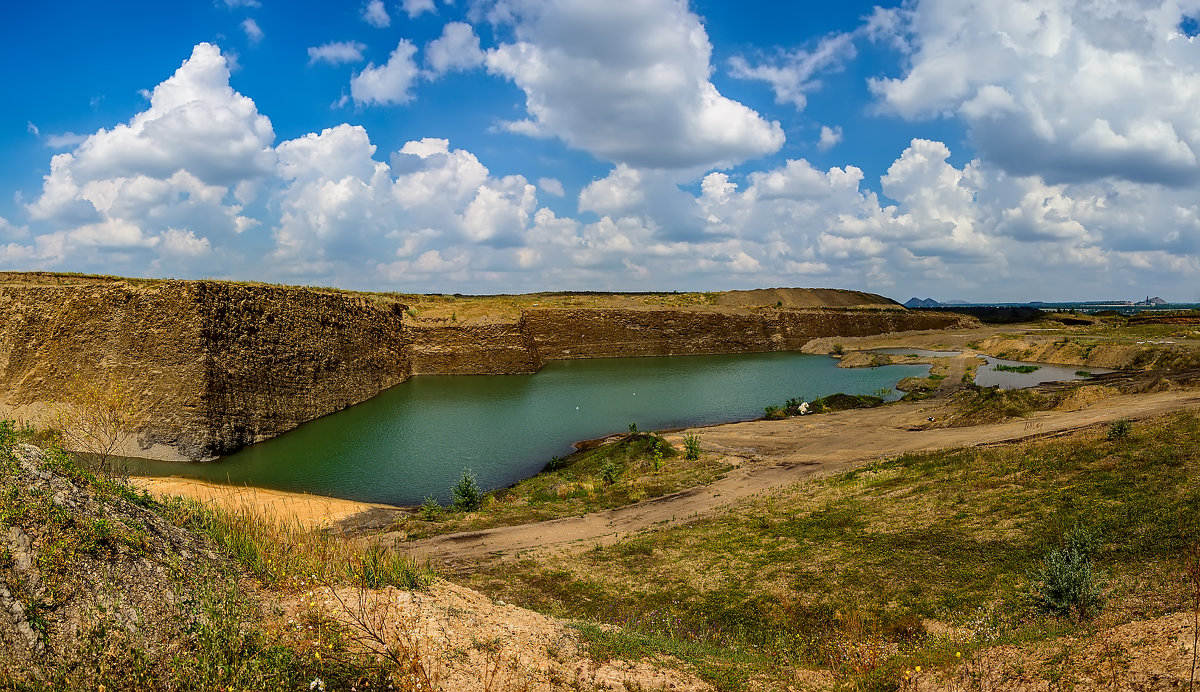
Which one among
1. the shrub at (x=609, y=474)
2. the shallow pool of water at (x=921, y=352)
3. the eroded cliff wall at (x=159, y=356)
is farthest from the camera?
the shallow pool of water at (x=921, y=352)

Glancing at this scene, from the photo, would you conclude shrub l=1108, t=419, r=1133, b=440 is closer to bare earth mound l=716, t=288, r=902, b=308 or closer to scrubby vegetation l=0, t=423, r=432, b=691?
scrubby vegetation l=0, t=423, r=432, b=691

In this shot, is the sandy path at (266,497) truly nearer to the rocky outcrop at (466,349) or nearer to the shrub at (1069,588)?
the shrub at (1069,588)

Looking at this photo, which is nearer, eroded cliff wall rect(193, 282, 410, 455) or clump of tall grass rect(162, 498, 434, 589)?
clump of tall grass rect(162, 498, 434, 589)

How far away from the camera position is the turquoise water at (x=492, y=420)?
24.6 m

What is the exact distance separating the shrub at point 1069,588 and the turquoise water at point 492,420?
18278 millimetres

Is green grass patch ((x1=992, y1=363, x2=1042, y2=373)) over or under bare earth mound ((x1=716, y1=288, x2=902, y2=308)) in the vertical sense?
under

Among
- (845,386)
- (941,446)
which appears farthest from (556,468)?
(845,386)

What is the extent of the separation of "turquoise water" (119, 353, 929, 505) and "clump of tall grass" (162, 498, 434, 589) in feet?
41.9

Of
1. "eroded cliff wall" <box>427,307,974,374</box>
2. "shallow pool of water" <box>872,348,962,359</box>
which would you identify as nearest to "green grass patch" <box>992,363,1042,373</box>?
"shallow pool of water" <box>872,348,962,359</box>

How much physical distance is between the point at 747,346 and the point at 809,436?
5185cm

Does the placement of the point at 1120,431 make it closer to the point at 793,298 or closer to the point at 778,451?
the point at 778,451

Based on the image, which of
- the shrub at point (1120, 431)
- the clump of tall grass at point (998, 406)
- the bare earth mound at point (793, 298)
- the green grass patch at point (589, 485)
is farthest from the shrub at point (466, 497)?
the bare earth mound at point (793, 298)

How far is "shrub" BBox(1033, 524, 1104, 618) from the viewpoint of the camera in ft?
27.5

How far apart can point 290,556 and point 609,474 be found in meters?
14.0
